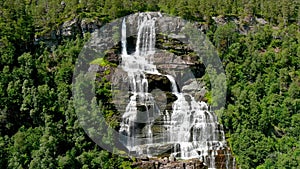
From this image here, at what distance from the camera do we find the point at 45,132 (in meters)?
31.0

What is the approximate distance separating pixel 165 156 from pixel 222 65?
43.7ft

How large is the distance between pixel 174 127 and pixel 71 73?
11430 mm

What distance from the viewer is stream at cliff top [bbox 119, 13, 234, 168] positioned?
32406 mm

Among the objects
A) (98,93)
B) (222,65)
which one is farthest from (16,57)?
(222,65)

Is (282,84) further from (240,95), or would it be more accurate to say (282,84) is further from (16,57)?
(16,57)

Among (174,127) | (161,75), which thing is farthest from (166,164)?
(161,75)

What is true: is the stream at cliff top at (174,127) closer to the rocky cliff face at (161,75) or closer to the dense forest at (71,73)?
the rocky cliff face at (161,75)

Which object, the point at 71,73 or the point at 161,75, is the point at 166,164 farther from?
the point at 71,73

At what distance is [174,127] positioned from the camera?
111 feet

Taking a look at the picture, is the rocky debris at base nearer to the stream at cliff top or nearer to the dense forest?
the stream at cliff top

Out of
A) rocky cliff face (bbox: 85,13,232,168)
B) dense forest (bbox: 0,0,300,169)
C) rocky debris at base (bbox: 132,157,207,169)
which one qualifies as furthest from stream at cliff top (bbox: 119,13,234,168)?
dense forest (bbox: 0,0,300,169)

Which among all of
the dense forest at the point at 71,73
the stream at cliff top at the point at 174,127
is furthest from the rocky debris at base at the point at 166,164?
the dense forest at the point at 71,73

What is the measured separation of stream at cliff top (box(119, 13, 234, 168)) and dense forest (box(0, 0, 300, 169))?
1.59m

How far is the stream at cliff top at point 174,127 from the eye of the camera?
3241 cm
